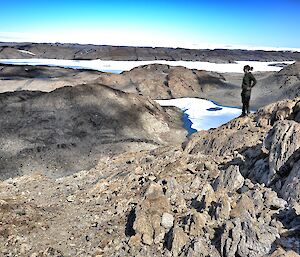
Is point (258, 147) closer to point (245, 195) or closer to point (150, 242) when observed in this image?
point (245, 195)

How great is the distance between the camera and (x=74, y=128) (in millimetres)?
20906

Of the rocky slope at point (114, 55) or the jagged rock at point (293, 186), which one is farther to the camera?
the rocky slope at point (114, 55)

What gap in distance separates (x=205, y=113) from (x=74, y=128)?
11.2 metres

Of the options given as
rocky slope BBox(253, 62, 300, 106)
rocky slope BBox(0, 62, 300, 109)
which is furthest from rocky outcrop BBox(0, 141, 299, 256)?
rocky slope BBox(253, 62, 300, 106)

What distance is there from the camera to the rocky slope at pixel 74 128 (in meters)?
17.1

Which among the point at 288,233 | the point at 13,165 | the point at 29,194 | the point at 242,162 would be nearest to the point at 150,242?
A: the point at 288,233

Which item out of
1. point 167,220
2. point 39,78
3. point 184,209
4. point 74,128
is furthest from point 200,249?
point 39,78

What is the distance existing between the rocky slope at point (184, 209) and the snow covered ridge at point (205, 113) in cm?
1447

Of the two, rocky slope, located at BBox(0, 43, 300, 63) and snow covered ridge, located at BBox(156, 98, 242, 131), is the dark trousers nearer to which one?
snow covered ridge, located at BBox(156, 98, 242, 131)

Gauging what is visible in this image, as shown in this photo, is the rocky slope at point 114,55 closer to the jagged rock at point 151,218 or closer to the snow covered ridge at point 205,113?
the snow covered ridge at point 205,113

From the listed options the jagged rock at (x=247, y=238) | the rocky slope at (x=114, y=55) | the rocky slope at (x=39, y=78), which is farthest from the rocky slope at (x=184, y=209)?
the rocky slope at (x=114, y=55)

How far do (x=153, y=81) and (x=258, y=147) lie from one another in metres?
31.4

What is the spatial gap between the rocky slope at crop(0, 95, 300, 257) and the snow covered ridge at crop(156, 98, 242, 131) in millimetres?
14470

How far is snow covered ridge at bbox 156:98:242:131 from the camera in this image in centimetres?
2464
